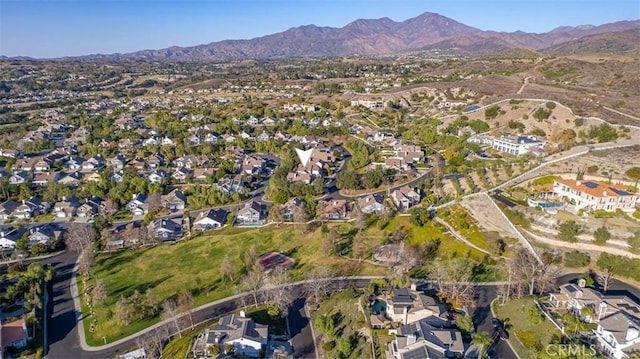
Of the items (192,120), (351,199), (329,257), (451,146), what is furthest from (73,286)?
(192,120)

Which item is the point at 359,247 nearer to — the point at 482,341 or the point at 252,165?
the point at 482,341

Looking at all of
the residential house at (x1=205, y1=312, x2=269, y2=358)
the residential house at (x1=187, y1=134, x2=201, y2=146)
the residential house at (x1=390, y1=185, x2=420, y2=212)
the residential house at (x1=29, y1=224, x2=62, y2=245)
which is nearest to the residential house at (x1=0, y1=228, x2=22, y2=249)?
the residential house at (x1=29, y1=224, x2=62, y2=245)

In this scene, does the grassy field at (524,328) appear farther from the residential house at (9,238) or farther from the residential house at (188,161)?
the residential house at (188,161)

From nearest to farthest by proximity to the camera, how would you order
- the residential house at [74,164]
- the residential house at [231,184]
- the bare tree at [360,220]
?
the bare tree at [360,220], the residential house at [231,184], the residential house at [74,164]

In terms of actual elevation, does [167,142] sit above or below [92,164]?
above

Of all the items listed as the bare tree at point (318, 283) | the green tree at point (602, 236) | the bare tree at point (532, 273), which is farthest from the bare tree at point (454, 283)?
the green tree at point (602, 236)

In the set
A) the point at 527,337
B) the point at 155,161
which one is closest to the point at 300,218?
the point at 527,337

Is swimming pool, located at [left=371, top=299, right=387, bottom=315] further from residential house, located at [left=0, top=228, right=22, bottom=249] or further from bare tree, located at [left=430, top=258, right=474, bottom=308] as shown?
residential house, located at [left=0, top=228, right=22, bottom=249]

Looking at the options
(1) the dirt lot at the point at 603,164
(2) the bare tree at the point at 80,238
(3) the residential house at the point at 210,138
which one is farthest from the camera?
(3) the residential house at the point at 210,138
